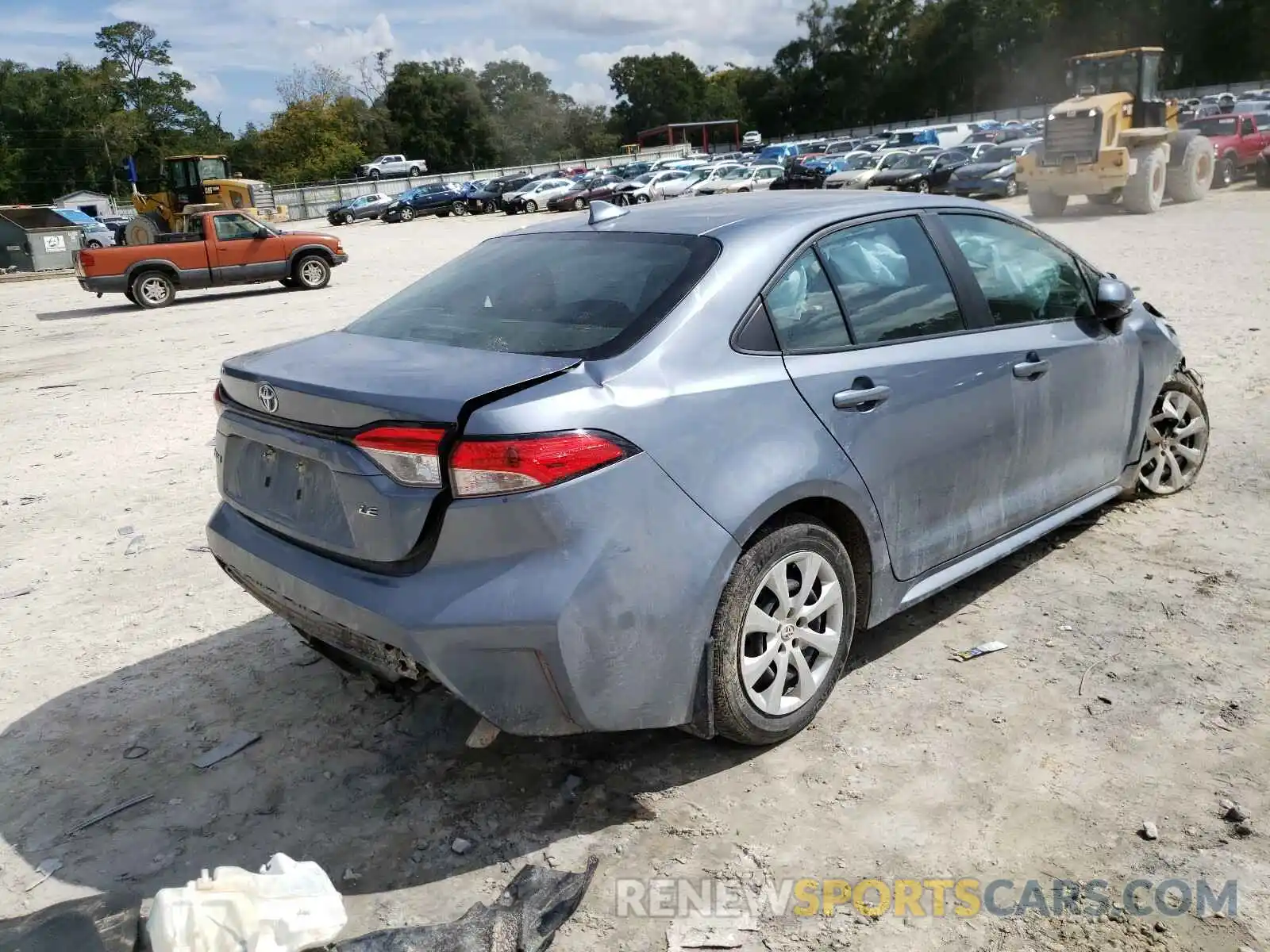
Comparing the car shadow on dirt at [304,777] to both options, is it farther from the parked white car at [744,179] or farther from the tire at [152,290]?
the parked white car at [744,179]

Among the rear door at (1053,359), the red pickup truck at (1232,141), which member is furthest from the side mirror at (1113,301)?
the red pickup truck at (1232,141)

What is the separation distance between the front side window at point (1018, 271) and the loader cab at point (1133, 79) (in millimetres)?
20438

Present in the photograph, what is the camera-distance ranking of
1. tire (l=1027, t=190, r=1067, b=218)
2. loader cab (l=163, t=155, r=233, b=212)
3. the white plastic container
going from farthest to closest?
loader cab (l=163, t=155, r=233, b=212), tire (l=1027, t=190, r=1067, b=218), the white plastic container

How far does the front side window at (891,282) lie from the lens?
3500mm

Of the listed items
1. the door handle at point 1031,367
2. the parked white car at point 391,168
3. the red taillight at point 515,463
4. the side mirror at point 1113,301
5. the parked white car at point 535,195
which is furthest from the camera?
the parked white car at point 391,168

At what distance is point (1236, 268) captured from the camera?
42.4 ft

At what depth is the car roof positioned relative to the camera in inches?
134

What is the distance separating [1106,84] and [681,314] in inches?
918

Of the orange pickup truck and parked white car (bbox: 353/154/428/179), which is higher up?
parked white car (bbox: 353/154/428/179)

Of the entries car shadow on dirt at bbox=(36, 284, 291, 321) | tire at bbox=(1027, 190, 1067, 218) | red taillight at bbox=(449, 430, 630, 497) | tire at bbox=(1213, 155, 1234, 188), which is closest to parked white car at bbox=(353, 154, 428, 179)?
car shadow on dirt at bbox=(36, 284, 291, 321)

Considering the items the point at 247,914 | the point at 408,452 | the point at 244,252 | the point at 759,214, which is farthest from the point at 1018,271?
the point at 244,252

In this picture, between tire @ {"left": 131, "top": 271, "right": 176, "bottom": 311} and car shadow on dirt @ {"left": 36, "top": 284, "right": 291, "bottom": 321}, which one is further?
car shadow on dirt @ {"left": 36, "top": 284, "right": 291, "bottom": 321}

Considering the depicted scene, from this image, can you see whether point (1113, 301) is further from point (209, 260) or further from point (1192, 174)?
point (1192, 174)

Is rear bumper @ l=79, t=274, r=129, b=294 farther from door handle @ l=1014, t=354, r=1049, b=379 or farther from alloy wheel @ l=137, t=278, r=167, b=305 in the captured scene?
door handle @ l=1014, t=354, r=1049, b=379
